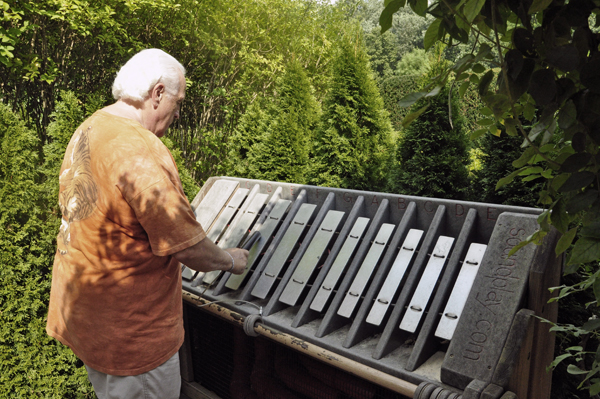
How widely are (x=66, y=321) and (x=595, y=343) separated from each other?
2923mm

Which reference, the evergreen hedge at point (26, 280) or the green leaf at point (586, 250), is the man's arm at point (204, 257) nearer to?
the green leaf at point (586, 250)

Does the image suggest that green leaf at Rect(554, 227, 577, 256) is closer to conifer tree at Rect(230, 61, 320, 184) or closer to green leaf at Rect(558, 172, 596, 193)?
green leaf at Rect(558, 172, 596, 193)

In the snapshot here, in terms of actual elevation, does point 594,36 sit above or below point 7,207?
above

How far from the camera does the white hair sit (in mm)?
1905

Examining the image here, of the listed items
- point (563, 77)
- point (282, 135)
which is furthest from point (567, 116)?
point (282, 135)

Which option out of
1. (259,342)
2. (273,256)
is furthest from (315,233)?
(259,342)

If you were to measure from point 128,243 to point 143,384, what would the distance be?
0.60 meters

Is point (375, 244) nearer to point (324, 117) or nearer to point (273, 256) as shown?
point (273, 256)

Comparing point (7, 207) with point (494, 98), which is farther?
point (7, 207)

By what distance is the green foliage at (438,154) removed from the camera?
3.89 m

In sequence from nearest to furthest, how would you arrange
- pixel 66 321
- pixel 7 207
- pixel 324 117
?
pixel 66 321 → pixel 7 207 → pixel 324 117

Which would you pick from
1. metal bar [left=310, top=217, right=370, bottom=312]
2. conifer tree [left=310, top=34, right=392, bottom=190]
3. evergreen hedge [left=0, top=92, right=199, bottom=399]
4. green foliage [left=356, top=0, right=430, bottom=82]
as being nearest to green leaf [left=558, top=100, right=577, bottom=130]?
metal bar [left=310, top=217, right=370, bottom=312]

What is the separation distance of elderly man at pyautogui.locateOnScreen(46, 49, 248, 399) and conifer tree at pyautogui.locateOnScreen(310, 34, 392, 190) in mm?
2968

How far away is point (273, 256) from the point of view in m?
2.85
